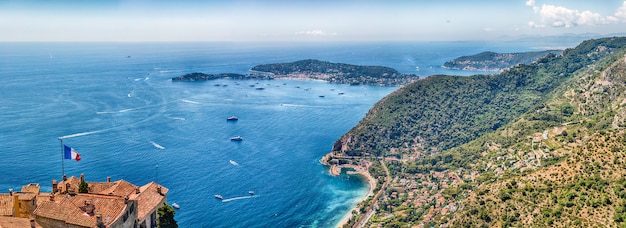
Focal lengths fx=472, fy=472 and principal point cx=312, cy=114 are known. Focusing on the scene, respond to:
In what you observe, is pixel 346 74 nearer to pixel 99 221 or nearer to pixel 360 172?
pixel 360 172

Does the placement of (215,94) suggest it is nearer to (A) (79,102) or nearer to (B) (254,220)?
(A) (79,102)

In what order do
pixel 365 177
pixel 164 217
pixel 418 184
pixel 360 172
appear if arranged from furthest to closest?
pixel 360 172, pixel 365 177, pixel 418 184, pixel 164 217

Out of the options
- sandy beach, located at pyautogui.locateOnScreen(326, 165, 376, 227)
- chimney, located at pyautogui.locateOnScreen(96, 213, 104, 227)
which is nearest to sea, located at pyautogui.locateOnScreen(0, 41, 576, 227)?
sandy beach, located at pyautogui.locateOnScreen(326, 165, 376, 227)

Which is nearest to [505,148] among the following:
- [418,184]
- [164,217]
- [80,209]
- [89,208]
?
[418,184]

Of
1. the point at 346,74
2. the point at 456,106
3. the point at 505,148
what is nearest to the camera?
the point at 505,148

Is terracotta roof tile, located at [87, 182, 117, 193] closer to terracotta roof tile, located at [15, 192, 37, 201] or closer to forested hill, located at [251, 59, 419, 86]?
terracotta roof tile, located at [15, 192, 37, 201]

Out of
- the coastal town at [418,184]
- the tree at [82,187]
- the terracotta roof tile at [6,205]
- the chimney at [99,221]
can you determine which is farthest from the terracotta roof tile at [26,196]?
the coastal town at [418,184]

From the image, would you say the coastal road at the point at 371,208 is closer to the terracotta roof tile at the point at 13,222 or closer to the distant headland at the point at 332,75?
the terracotta roof tile at the point at 13,222
